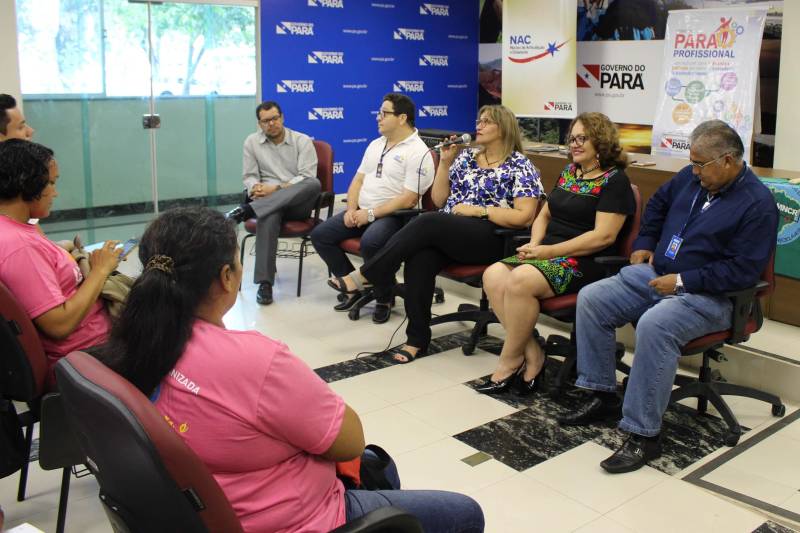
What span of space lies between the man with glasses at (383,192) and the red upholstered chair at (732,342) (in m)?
1.71

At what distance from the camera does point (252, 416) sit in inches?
53.9

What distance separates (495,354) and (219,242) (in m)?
2.72

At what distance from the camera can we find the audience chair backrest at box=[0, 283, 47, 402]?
220 centimetres

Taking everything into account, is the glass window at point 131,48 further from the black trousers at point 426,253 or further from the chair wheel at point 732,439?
the chair wheel at point 732,439

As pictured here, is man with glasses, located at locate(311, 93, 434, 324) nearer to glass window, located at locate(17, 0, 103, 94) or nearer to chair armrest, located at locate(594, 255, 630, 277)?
chair armrest, located at locate(594, 255, 630, 277)

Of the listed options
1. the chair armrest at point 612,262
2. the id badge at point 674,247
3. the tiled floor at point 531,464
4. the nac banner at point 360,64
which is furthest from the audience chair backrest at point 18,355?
the nac banner at point 360,64

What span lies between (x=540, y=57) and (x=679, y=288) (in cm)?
529

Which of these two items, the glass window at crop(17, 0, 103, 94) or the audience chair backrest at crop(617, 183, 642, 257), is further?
the glass window at crop(17, 0, 103, 94)

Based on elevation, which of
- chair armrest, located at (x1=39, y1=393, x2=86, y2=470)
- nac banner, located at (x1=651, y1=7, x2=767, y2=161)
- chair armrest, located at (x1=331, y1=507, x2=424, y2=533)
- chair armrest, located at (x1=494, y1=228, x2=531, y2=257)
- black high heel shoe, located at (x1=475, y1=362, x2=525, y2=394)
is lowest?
black high heel shoe, located at (x1=475, y1=362, x2=525, y2=394)

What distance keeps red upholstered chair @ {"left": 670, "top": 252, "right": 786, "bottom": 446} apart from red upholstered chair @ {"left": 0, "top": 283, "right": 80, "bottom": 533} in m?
2.09

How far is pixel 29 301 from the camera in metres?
2.31

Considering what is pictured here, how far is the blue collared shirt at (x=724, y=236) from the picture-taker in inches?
115

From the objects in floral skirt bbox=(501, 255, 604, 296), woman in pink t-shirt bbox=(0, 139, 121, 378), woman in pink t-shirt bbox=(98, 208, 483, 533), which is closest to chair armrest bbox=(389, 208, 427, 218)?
floral skirt bbox=(501, 255, 604, 296)

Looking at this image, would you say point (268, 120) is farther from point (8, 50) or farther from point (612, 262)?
point (612, 262)
